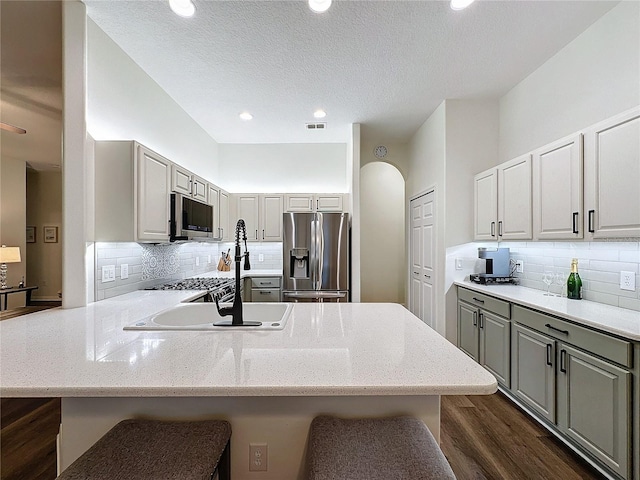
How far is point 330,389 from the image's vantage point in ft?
3.22

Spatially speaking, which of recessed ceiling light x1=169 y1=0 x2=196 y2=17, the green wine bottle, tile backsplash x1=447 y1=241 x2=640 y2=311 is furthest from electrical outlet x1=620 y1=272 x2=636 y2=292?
recessed ceiling light x1=169 y1=0 x2=196 y2=17

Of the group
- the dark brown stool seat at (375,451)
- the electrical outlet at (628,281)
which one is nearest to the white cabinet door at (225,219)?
the dark brown stool seat at (375,451)

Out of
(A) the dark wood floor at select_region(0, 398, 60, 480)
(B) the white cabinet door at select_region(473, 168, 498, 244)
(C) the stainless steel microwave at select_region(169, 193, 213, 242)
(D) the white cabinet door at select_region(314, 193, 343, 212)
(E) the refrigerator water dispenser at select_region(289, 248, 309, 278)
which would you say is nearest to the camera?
(A) the dark wood floor at select_region(0, 398, 60, 480)

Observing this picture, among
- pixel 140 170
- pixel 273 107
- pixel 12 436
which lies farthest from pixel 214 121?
pixel 12 436

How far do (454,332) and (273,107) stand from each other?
3367 mm

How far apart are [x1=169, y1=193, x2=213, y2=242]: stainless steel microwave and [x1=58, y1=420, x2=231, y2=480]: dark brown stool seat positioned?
79.7 inches

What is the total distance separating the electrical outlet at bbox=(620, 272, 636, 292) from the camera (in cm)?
218

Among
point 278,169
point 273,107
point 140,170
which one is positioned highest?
point 273,107

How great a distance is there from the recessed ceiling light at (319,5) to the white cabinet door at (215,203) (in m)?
2.35

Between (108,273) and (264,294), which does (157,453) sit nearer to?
(108,273)

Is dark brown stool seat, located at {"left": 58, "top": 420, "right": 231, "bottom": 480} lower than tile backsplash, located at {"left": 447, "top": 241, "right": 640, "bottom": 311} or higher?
lower

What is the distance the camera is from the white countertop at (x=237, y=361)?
0.99 metres

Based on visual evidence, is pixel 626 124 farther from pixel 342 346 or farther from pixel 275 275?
pixel 275 275

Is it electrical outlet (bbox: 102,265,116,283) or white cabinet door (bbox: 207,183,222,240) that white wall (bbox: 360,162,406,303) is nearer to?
white cabinet door (bbox: 207,183,222,240)
